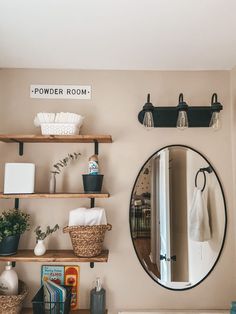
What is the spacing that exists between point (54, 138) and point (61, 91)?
15.7 inches

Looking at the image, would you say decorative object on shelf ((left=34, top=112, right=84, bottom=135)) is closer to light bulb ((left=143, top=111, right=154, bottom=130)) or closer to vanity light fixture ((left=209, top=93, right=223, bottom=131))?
light bulb ((left=143, top=111, right=154, bottom=130))

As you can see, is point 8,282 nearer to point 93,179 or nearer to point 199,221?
point 93,179

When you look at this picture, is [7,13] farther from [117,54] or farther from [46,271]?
[46,271]

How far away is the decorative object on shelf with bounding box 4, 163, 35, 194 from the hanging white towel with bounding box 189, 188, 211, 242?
1066 mm

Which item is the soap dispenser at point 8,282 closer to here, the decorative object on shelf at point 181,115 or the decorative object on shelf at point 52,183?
the decorative object on shelf at point 52,183

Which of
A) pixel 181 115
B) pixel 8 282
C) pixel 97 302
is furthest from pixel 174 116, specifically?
pixel 8 282

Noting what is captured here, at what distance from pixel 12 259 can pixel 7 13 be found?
4.41 ft

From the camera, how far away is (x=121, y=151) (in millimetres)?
1875

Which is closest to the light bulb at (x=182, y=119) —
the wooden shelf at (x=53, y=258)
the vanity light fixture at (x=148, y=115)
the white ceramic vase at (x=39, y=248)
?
the vanity light fixture at (x=148, y=115)

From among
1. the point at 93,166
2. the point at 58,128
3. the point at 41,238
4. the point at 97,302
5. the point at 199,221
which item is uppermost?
the point at 58,128

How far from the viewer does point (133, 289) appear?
1.79 m

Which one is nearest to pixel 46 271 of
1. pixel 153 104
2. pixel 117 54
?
pixel 153 104

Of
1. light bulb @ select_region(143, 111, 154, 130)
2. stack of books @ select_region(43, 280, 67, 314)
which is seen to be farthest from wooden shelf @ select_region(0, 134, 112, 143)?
stack of books @ select_region(43, 280, 67, 314)

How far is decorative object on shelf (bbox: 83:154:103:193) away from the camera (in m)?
1.69
